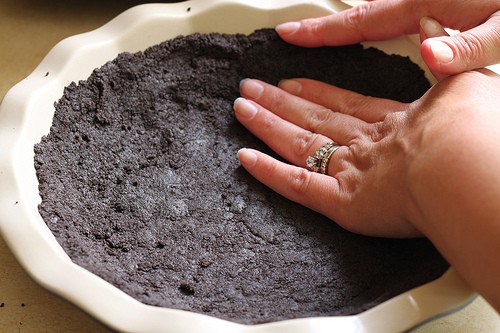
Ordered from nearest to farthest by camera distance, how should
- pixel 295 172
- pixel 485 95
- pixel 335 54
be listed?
1. pixel 485 95
2. pixel 295 172
3. pixel 335 54

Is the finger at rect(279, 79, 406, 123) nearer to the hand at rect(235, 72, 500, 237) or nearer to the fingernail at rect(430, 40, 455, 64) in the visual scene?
the hand at rect(235, 72, 500, 237)

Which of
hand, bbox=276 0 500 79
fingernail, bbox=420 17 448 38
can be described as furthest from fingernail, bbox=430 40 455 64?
fingernail, bbox=420 17 448 38

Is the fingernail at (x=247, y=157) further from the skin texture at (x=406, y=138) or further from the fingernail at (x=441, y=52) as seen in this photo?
the fingernail at (x=441, y=52)

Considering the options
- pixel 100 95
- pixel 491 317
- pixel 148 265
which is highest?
pixel 100 95

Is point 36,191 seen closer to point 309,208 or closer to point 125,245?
point 125,245

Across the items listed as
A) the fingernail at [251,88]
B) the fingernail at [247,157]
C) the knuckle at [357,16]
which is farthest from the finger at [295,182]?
the knuckle at [357,16]

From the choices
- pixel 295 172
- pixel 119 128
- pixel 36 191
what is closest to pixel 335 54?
pixel 295 172

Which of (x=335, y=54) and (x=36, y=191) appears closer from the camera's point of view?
(x=36, y=191)
